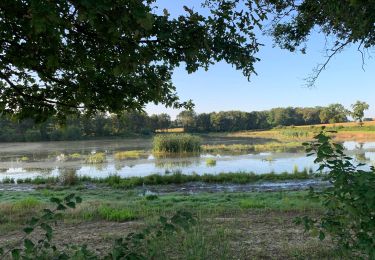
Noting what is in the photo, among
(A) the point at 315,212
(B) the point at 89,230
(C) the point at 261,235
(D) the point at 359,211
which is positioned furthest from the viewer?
(A) the point at 315,212

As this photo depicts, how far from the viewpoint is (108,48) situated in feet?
10.5

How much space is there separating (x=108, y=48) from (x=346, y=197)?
7.05 feet

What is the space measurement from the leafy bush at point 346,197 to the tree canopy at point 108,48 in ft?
2.77

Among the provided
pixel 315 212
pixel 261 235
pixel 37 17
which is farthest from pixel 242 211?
pixel 37 17

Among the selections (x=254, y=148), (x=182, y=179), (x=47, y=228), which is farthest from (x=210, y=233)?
(x=254, y=148)

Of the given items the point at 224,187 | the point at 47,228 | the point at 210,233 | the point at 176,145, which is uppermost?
the point at 47,228

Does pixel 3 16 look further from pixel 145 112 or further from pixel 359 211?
pixel 359 211

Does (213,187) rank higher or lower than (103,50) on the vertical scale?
lower

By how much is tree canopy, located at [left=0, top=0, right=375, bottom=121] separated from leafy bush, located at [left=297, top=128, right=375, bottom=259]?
845 mm

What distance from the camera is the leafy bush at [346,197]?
8.28ft

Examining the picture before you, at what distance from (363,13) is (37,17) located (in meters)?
3.72

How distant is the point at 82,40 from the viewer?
3.22 metres

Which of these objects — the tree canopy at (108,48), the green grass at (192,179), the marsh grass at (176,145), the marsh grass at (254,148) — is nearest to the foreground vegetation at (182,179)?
the green grass at (192,179)

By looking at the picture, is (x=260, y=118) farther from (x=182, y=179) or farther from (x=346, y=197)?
(x=346, y=197)
